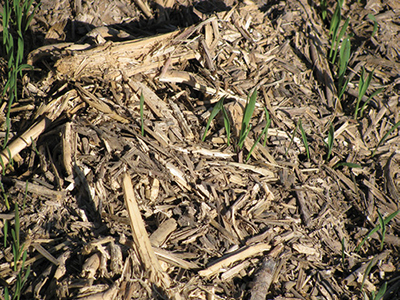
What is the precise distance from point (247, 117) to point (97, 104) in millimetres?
967

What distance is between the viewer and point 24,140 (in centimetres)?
209

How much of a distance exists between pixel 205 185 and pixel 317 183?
794mm

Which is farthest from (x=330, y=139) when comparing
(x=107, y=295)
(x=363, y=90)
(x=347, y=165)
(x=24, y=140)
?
(x=24, y=140)

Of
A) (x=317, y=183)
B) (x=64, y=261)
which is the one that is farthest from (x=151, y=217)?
(x=317, y=183)

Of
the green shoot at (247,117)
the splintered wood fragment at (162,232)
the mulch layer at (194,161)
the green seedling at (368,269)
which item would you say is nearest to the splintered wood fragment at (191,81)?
the mulch layer at (194,161)

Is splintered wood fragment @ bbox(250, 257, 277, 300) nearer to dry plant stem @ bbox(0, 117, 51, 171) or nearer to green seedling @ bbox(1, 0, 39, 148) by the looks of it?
dry plant stem @ bbox(0, 117, 51, 171)

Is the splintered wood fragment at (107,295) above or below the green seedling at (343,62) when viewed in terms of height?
below

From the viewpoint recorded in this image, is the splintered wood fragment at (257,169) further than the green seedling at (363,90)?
No

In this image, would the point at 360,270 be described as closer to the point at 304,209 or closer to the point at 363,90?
the point at 304,209

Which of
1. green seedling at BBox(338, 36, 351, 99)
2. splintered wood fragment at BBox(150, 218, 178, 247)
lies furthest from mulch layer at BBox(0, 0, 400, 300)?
green seedling at BBox(338, 36, 351, 99)

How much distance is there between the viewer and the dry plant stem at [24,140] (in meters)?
2.06

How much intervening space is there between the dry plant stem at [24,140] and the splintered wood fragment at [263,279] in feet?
4.99

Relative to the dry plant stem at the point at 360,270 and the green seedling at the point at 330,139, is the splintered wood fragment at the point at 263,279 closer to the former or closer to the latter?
the dry plant stem at the point at 360,270

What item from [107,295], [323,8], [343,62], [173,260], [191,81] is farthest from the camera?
[323,8]
